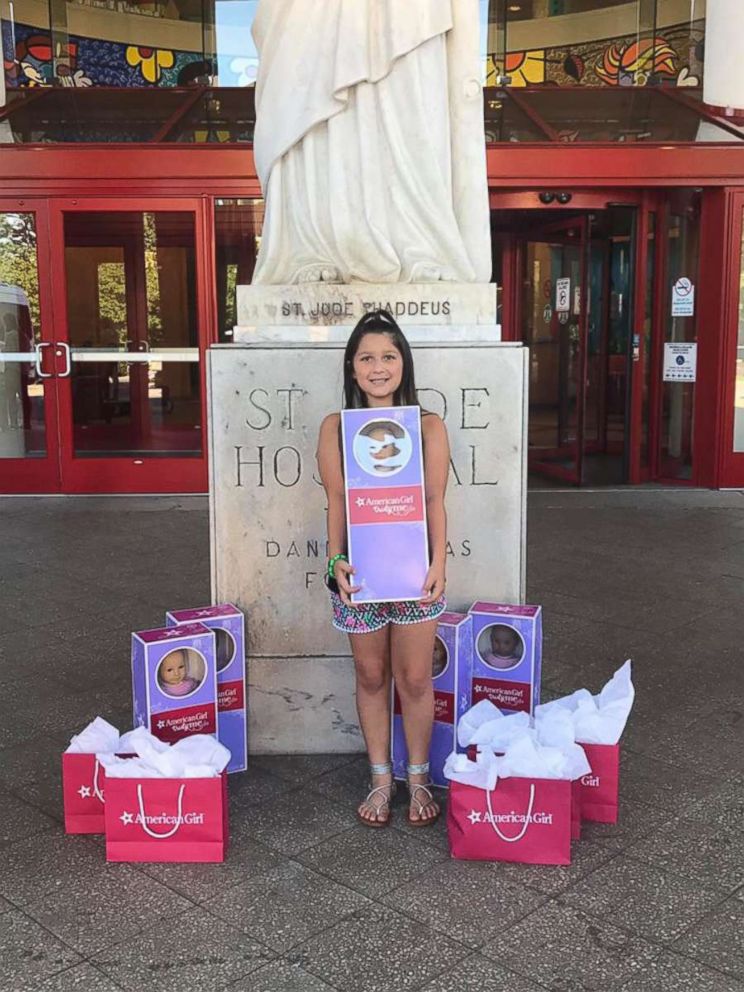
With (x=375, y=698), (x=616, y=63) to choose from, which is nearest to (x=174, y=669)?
(x=375, y=698)

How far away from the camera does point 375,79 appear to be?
11.9ft

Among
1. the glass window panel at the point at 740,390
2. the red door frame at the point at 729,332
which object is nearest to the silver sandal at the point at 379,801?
the red door frame at the point at 729,332

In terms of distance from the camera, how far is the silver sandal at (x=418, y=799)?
10.4ft

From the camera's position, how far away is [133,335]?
8.83m

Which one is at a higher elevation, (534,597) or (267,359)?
(267,359)

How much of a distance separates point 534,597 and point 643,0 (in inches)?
252

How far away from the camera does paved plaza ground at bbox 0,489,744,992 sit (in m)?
2.47

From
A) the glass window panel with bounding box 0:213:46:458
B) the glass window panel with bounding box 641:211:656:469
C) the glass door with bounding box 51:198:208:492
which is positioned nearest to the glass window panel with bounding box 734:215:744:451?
the glass window panel with bounding box 641:211:656:469

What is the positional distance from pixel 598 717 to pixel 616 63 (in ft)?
25.7

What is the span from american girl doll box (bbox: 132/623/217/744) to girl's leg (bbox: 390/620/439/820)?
25.1 inches

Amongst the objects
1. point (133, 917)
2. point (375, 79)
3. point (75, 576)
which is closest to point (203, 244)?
point (75, 576)

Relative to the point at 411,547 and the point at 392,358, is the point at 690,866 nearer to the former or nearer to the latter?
the point at 411,547

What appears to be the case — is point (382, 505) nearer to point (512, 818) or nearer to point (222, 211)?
point (512, 818)

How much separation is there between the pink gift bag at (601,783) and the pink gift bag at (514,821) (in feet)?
0.85
